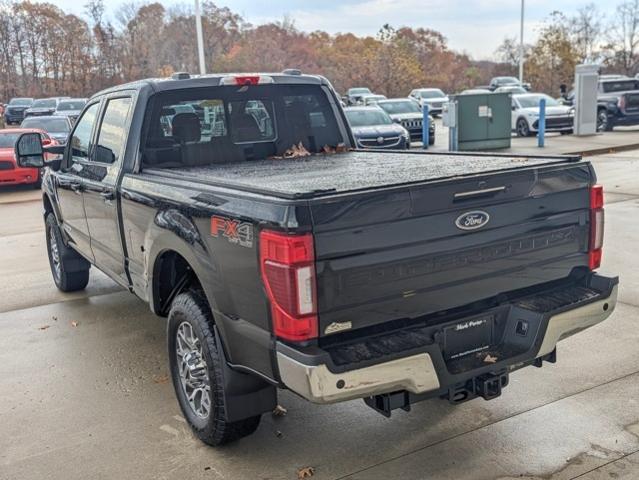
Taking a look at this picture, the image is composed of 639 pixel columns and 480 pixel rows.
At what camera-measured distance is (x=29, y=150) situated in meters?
5.88

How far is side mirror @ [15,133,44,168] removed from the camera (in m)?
5.86

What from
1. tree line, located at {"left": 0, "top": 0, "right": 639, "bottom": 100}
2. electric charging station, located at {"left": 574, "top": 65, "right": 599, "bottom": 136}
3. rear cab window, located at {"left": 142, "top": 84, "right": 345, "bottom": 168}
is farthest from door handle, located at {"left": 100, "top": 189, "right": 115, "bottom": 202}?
tree line, located at {"left": 0, "top": 0, "right": 639, "bottom": 100}

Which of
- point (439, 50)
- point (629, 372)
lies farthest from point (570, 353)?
point (439, 50)

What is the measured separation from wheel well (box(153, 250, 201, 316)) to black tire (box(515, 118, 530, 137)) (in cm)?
1969

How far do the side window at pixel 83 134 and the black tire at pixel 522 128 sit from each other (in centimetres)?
1843

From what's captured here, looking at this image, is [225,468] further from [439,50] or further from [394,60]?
[439,50]

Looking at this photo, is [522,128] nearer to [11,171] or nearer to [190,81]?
[11,171]

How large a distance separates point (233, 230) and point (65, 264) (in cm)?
438

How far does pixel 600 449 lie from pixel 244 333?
77.8 inches

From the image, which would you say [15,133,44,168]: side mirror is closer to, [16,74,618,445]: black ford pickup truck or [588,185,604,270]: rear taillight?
[16,74,618,445]: black ford pickup truck

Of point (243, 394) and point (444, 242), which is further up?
point (444, 242)


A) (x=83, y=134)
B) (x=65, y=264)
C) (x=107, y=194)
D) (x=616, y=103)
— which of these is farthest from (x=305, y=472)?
(x=616, y=103)

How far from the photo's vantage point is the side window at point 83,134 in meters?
5.54

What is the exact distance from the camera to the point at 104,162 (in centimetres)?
503
